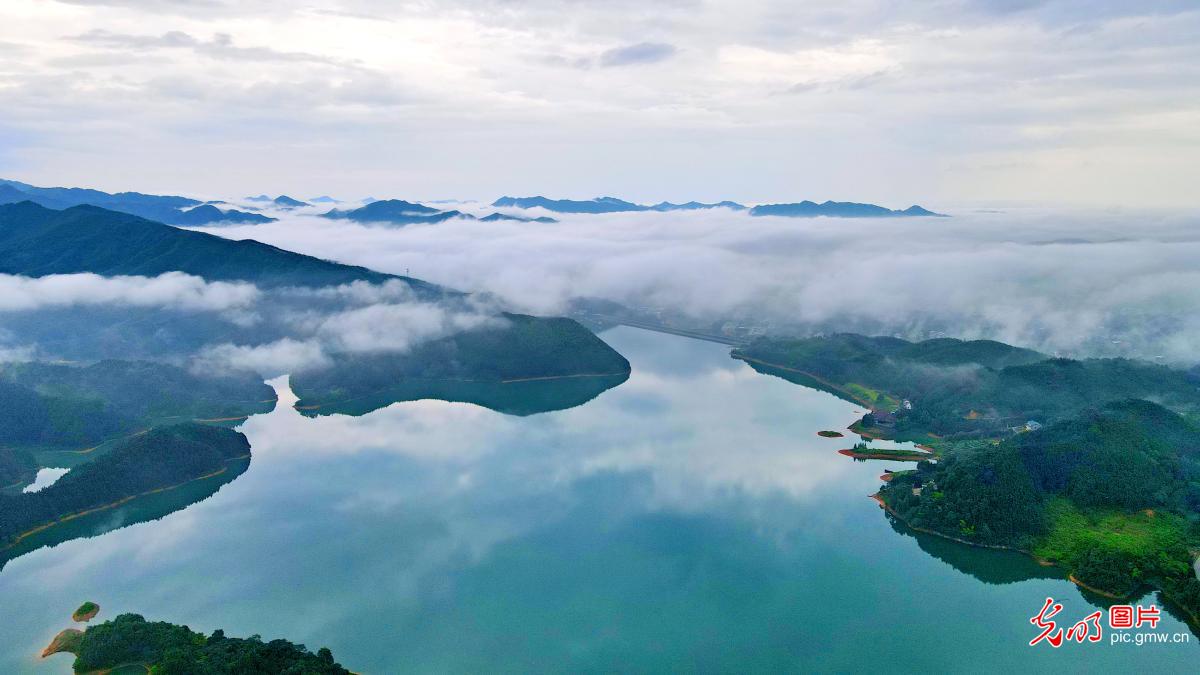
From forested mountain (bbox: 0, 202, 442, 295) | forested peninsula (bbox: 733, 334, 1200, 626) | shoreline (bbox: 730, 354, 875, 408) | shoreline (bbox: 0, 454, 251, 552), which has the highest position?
forested mountain (bbox: 0, 202, 442, 295)

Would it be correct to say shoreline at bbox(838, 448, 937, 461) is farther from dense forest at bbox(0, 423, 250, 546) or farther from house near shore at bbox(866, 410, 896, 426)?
dense forest at bbox(0, 423, 250, 546)

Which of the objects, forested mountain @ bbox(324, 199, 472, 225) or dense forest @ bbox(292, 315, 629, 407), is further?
forested mountain @ bbox(324, 199, 472, 225)

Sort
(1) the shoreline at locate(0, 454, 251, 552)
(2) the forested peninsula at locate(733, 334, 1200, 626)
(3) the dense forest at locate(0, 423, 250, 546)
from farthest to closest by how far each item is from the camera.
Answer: (3) the dense forest at locate(0, 423, 250, 546)
(1) the shoreline at locate(0, 454, 251, 552)
(2) the forested peninsula at locate(733, 334, 1200, 626)

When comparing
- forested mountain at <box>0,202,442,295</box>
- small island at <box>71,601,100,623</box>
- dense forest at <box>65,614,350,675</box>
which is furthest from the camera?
forested mountain at <box>0,202,442,295</box>

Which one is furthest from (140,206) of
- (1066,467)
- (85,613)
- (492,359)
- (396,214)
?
(1066,467)

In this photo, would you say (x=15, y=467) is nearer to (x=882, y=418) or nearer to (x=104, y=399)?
(x=104, y=399)

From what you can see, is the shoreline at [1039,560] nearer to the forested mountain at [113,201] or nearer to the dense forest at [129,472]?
the dense forest at [129,472]

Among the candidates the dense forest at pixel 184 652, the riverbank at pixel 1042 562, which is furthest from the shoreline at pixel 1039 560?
the dense forest at pixel 184 652

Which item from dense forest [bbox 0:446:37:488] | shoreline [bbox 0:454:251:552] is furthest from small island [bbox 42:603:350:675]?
dense forest [bbox 0:446:37:488]
